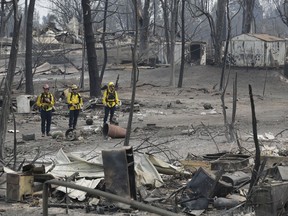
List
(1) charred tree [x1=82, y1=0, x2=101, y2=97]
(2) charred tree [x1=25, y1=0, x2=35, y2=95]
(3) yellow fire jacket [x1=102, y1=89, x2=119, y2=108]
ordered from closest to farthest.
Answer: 1. (3) yellow fire jacket [x1=102, y1=89, x2=119, y2=108]
2. (1) charred tree [x1=82, y1=0, x2=101, y2=97]
3. (2) charred tree [x1=25, y1=0, x2=35, y2=95]

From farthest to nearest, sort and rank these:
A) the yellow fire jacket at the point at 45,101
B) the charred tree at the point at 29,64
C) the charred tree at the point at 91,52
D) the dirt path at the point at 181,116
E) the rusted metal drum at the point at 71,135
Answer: the charred tree at the point at 29,64 < the charred tree at the point at 91,52 < the yellow fire jacket at the point at 45,101 < the rusted metal drum at the point at 71,135 < the dirt path at the point at 181,116

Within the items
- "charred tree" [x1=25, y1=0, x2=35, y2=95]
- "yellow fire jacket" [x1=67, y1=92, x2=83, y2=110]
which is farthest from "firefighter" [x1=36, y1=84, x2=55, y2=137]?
"charred tree" [x1=25, y1=0, x2=35, y2=95]

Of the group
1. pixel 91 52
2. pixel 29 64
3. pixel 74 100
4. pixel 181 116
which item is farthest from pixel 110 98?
pixel 29 64

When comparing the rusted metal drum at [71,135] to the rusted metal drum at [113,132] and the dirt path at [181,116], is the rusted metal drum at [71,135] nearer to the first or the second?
the dirt path at [181,116]

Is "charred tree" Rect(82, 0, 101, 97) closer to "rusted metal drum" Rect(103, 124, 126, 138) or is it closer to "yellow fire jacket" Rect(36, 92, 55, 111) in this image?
"yellow fire jacket" Rect(36, 92, 55, 111)

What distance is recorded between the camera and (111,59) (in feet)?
178

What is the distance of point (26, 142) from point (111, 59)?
3644 centimetres

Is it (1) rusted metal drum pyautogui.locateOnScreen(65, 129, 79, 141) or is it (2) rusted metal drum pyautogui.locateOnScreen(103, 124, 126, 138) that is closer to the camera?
(2) rusted metal drum pyautogui.locateOnScreen(103, 124, 126, 138)

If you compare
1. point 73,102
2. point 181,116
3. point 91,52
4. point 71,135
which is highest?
point 91,52

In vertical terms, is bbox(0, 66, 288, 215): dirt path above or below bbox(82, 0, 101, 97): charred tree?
below

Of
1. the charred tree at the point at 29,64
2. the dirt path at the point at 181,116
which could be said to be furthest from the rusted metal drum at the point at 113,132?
the charred tree at the point at 29,64

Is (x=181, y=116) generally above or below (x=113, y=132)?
below

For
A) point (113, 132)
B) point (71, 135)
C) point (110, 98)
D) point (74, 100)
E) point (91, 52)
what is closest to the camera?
point (113, 132)

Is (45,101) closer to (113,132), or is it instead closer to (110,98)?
(110,98)
